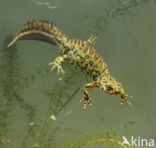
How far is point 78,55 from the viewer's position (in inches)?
122

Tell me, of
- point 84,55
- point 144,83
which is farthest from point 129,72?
point 84,55

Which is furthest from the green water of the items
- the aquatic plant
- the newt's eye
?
the newt's eye

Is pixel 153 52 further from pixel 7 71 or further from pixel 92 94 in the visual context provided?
pixel 7 71

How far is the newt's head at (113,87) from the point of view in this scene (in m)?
3.01

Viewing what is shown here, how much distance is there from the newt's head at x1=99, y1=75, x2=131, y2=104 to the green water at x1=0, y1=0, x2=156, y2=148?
0.65ft

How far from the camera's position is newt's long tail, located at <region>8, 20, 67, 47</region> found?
3.17 m

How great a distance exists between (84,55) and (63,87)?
0.85 ft

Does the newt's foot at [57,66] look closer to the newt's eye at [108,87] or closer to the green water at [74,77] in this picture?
the green water at [74,77]

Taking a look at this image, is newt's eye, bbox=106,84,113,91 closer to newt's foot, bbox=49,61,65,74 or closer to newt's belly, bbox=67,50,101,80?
newt's belly, bbox=67,50,101,80

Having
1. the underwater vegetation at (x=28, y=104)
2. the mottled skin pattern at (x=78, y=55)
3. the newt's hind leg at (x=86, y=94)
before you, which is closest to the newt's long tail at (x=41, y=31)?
the mottled skin pattern at (x=78, y=55)

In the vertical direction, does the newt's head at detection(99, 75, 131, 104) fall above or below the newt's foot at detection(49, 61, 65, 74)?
below

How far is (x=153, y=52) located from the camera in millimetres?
3291

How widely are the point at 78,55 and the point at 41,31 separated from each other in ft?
0.91

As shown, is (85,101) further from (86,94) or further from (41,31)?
(41,31)
